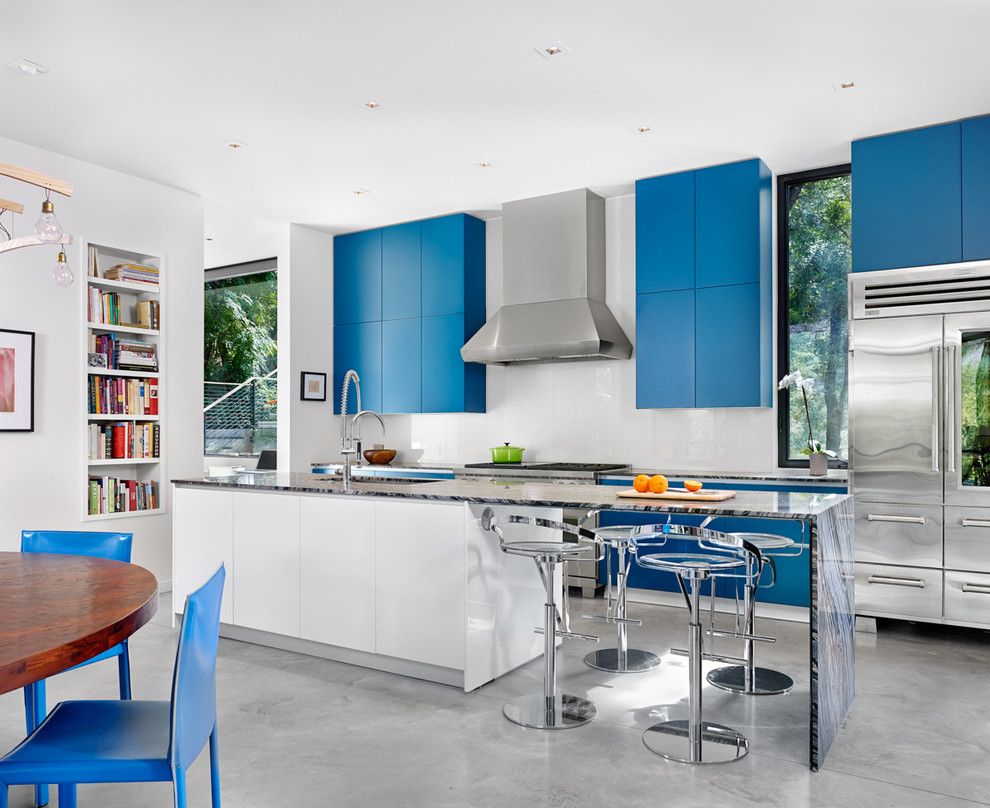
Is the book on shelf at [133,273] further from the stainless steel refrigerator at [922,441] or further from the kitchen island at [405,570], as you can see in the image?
the stainless steel refrigerator at [922,441]

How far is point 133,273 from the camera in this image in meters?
5.20

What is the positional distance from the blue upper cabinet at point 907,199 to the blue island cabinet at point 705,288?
2.01 ft

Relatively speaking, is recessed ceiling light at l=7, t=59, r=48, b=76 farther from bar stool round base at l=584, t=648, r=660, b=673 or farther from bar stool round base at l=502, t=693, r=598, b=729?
bar stool round base at l=584, t=648, r=660, b=673

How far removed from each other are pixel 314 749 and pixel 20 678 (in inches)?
61.1

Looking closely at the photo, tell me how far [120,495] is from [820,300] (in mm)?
4796

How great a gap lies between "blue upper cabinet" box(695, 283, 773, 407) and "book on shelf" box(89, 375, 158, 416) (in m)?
3.69

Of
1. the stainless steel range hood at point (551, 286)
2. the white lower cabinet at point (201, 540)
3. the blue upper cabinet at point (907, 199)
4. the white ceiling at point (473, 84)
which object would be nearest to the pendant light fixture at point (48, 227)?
the white ceiling at point (473, 84)

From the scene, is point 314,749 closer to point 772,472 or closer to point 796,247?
point 772,472

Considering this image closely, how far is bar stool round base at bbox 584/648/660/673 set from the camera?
11.8 feet

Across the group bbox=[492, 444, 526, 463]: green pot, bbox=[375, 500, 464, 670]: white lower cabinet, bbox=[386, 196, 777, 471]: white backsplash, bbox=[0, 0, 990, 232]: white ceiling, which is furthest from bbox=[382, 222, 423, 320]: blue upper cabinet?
bbox=[375, 500, 464, 670]: white lower cabinet

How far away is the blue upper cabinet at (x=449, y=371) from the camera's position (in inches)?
241

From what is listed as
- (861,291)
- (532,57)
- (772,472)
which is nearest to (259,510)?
(532,57)

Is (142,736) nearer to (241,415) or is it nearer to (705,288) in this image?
(705,288)

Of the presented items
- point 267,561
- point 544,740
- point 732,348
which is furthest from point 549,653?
point 732,348
